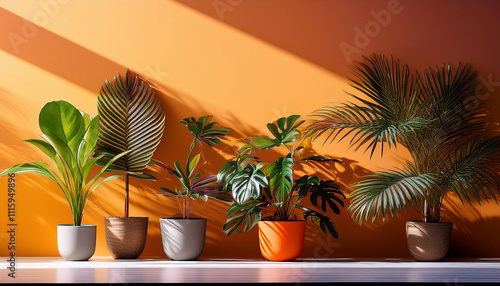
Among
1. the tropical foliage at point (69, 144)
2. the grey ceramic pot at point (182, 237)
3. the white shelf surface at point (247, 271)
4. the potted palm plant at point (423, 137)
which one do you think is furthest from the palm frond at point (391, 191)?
the tropical foliage at point (69, 144)

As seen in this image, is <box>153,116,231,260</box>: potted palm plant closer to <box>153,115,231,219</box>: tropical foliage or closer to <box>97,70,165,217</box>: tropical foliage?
<box>153,115,231,219</box>: tropical foliage

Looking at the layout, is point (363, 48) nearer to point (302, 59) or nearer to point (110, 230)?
point (302, 59)

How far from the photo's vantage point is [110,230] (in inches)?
116

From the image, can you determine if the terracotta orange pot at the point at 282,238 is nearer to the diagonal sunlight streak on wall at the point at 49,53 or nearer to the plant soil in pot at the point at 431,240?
the plant soil in pot at the point at 431,240

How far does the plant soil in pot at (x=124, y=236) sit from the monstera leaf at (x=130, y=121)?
1.15 ft

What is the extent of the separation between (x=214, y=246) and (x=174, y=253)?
0.40m

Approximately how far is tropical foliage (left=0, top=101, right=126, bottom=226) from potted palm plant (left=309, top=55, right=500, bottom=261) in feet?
4.80

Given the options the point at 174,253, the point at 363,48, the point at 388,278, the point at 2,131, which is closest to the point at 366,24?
the point at 363,48

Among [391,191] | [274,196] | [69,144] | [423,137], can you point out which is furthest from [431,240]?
[69,144]

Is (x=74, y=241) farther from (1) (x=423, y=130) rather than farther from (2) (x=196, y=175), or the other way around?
(1) (x=423, y=130)

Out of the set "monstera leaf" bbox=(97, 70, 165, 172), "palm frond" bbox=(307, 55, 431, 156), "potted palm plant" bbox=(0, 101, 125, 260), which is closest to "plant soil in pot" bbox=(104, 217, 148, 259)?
"potted palm plant" bbox=(0, 101, 125, 260)

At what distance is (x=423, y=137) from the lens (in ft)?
9.91

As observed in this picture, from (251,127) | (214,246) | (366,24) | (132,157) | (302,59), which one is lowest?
(214,246)

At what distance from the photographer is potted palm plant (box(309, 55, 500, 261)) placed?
9.15 feet
